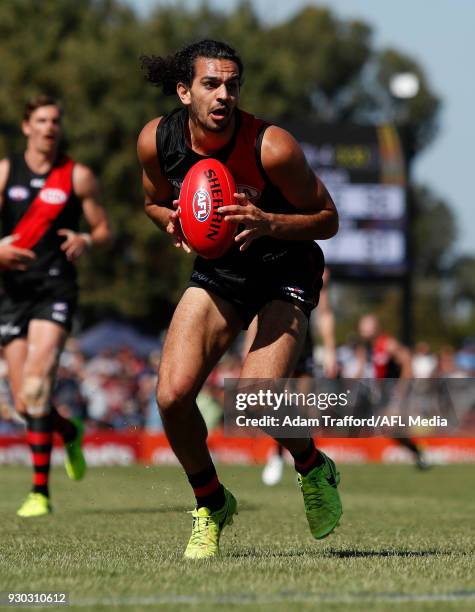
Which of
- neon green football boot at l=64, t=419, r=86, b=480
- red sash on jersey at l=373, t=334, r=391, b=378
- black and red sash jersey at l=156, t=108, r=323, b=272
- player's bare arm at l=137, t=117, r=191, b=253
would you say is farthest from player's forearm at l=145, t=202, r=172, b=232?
red sash on jersey at l=373, t=334, r=391, b=378

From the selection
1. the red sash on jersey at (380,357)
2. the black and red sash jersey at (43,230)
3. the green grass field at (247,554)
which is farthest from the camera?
the red sash on jersey at (380,357)

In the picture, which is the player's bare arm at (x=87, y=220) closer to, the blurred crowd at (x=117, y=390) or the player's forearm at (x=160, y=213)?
the player's forearm at (x=160, y=213)

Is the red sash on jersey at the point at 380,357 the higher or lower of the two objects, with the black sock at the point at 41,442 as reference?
lower

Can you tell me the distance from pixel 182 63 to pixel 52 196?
3256 mm

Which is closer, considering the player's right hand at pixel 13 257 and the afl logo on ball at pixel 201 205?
the afl logo on ball at pixel 201 205

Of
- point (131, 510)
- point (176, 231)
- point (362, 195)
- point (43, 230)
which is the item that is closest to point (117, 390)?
point (362, 195)

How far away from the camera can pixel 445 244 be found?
77312 mm

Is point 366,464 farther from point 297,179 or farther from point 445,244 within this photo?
point 445,244

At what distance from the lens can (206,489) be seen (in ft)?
22.2

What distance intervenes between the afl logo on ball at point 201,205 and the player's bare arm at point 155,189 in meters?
0.17

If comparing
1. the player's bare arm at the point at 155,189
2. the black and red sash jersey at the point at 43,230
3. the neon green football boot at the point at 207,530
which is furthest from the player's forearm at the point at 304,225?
the black and red sash jersey at the point at 43,230

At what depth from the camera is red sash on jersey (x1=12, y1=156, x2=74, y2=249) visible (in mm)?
9805

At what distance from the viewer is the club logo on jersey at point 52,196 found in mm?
9828

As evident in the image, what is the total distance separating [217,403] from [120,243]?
75.5ft
